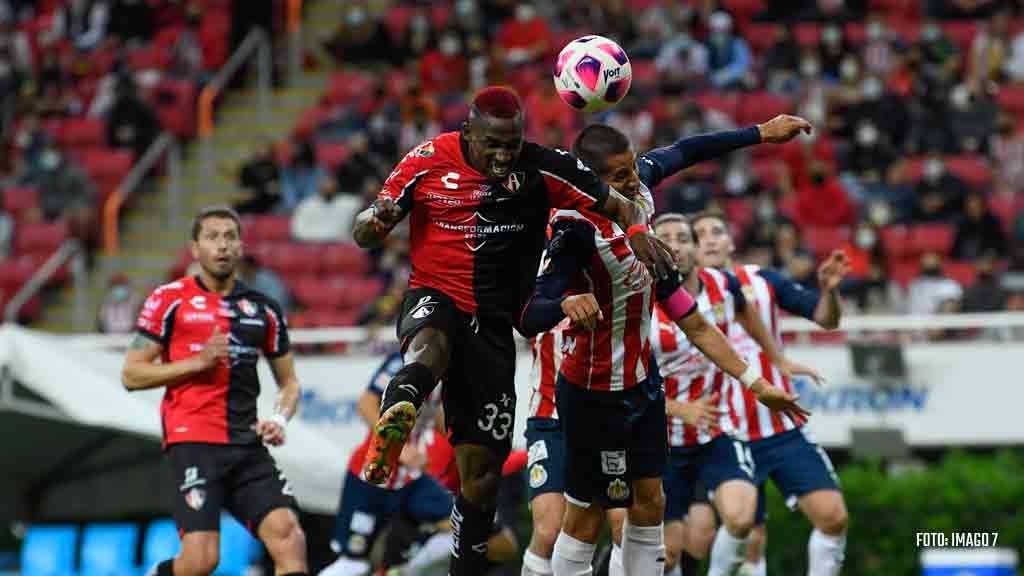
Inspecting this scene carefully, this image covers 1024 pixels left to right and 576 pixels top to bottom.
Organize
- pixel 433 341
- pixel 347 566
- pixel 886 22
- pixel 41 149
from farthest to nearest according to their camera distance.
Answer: pixel 41 149 < pixel 886 22 < pixel 347 566 < pixel 433 341

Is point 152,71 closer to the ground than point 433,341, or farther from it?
farther from it

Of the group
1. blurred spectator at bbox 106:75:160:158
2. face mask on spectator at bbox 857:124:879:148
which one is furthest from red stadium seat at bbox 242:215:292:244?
face mask on spectator at bbox 857:124:879:148

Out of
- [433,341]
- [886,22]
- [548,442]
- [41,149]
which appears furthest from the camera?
[41,149]

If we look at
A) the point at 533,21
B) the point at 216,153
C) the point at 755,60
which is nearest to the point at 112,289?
the point at 216,153

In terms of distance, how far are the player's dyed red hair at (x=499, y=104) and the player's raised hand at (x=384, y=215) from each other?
601mm

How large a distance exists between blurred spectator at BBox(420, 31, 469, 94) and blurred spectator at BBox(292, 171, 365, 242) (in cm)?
226

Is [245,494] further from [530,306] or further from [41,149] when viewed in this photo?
[41,149]

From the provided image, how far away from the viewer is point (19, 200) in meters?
22.7

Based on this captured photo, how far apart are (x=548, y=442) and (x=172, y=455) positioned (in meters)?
2.17

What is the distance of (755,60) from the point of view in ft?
69.4

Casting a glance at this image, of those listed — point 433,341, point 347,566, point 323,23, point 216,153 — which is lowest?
point 347,566

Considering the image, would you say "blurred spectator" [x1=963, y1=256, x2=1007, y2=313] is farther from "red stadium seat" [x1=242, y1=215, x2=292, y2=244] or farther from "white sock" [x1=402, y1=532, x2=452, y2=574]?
"red stadium seat" [x1=242, y1=215, x2=292, y2=244]

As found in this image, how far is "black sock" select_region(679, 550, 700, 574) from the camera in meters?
10.9

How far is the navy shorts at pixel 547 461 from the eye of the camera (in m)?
9.58
